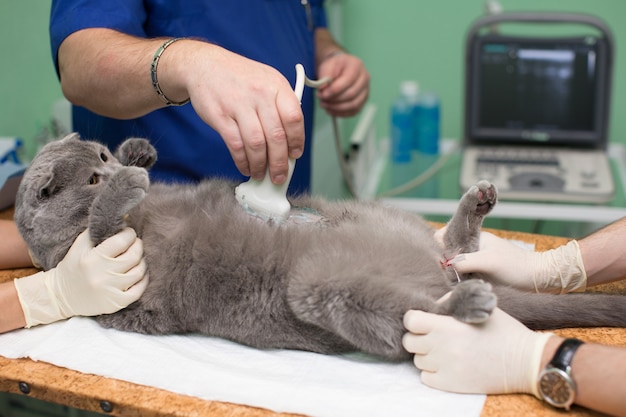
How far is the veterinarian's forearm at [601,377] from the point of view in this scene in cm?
83

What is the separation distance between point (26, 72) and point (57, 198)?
141cm

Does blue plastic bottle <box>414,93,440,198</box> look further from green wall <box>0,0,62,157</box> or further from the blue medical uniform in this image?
green wall <box>0,0,62,157</box>

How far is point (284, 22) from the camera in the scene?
1648 millimetres

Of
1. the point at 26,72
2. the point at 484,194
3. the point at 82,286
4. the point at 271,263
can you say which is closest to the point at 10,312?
the point at 82,286

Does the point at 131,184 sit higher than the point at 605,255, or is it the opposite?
the point at 131,184

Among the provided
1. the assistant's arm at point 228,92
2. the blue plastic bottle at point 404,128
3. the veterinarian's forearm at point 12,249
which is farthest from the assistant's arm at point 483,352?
the blue plastic bottle at point 404,128

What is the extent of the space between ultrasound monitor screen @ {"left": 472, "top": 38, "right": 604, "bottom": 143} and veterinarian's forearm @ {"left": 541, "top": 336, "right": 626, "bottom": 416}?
1.39 meters

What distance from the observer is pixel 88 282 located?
1.05 m

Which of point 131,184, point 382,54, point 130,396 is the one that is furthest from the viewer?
point 382,54

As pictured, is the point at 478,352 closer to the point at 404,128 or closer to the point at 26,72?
the point at 404,128

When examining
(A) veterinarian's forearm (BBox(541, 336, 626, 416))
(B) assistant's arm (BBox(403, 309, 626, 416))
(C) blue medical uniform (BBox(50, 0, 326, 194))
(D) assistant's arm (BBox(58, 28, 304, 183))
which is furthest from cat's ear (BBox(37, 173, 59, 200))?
(A) veterinarian's forearm (BBox(541, 336, 626, 416))

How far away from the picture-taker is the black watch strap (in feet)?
2.81

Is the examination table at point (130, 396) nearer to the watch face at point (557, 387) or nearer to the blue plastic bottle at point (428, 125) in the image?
the watch face at point (557, 387)

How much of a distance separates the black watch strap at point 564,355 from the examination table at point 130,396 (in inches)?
2.8
